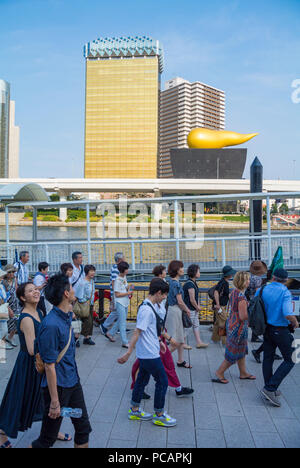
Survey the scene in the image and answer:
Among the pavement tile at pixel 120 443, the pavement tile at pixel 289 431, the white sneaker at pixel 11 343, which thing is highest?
the white sneaker at pixel 11 343

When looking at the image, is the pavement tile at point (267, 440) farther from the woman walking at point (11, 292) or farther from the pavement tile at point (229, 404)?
the woman walking at point (11, 292)

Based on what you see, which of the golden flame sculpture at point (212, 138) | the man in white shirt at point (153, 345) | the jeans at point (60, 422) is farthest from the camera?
the golden flame sculpture at point (212, 138)

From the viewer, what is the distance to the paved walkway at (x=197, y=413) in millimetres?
3643

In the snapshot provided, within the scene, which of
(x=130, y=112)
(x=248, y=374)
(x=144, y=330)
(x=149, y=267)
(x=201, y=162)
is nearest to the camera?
(x=144, y=330)

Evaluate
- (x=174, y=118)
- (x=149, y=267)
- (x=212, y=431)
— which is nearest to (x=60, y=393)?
(x=212, y=431)

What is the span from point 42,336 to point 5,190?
28.0 feet

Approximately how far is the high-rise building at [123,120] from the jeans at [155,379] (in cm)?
11299

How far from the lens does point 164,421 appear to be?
3.90 meters

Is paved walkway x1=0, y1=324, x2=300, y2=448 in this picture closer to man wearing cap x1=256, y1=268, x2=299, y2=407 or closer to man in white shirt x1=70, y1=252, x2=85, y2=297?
man wearing cap x1=256, y1=268, x2=299, y2=407

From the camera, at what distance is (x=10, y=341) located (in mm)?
6504

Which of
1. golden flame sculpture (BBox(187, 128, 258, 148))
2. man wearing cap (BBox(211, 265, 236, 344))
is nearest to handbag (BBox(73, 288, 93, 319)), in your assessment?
man wearing cap (BBox(211, 265, 236, 344))

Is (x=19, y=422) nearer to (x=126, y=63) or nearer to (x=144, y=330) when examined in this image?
(x=144, y=330)

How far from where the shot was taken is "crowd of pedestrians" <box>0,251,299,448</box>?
2.91 meters

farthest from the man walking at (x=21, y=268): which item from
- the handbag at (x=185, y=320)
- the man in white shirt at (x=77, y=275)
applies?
the handbag at (x=185, y=320)
